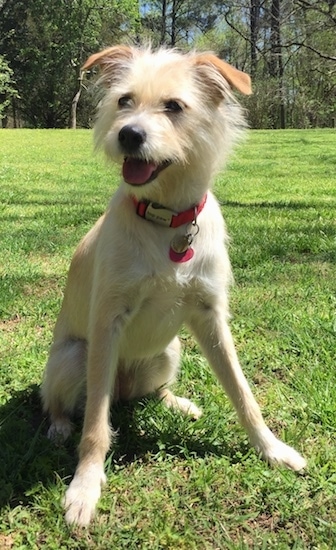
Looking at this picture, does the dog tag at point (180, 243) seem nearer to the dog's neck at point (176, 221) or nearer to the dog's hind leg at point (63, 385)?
the dog's neck at point (176, 221)

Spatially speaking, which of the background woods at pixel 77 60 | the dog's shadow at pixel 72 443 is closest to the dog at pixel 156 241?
the dog's shadow at pixel 72 443

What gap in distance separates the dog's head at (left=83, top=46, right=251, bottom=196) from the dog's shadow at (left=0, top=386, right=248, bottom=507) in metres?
1.17

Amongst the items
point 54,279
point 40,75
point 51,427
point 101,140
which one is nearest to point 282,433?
point 51,427

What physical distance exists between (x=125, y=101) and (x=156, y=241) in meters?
0.64

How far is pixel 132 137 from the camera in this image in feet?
7.22

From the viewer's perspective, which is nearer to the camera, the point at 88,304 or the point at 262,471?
the point at 262,471

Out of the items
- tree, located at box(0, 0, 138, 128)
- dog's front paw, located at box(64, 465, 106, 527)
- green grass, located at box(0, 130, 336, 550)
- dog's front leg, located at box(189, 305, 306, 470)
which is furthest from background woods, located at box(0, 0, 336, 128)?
dog's front paw, located at box(64, 465, 106, 527)

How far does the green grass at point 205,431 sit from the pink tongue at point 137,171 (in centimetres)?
50

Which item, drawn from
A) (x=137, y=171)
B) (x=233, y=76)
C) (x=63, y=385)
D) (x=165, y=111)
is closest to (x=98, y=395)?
(x=63, y=385)

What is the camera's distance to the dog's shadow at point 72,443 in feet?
7.60

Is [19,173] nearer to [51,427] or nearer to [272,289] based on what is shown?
[272,289]

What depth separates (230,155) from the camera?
2641 millimetres

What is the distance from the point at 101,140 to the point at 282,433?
5.36 feet

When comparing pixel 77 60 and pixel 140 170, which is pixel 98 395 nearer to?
pixel 140 170
